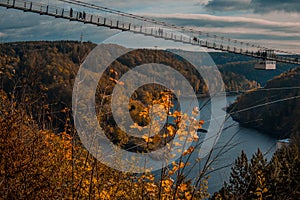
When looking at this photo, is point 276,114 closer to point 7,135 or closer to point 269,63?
point 269,63

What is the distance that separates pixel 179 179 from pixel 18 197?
3.77ft

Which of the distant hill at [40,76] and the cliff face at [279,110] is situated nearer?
the distant hill at [40,76]

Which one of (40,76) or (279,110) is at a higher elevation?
(40,76)

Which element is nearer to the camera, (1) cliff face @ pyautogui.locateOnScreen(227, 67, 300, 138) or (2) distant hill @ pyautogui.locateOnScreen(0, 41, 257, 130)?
(2) distant hill @ pyautogui.locateOnScreen(0, 41, 257, 130)

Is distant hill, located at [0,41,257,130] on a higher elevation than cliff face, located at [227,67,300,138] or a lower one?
higher

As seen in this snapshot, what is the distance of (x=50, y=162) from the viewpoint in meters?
3.39

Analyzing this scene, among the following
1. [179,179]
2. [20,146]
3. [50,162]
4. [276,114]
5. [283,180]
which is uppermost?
[179,179]

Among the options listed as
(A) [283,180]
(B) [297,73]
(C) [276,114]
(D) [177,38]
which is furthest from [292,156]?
(B) [297,73]

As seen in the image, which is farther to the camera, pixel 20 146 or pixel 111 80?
pixel 20 146

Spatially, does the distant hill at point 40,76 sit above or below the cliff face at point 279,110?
above

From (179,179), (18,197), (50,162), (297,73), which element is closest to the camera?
(179,179)

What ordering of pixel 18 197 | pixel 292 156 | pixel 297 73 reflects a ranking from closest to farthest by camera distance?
1. pixel 18 197
2. pixel 292 156
3. pixel 297 73

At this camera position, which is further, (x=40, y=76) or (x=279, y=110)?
(x=279, y=110)

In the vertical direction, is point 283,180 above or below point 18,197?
below
